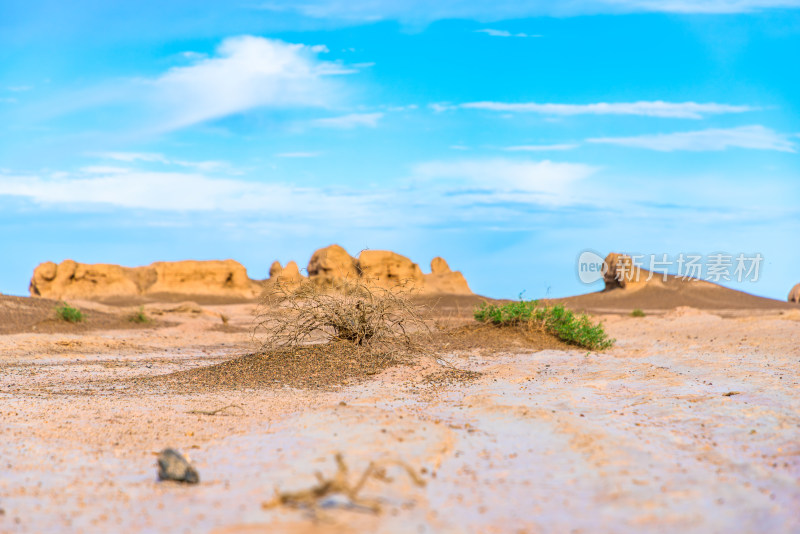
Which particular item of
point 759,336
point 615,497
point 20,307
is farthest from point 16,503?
point 20,307

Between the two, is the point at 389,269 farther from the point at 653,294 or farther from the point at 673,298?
the point at 673,298

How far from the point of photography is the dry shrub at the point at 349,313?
12234mm

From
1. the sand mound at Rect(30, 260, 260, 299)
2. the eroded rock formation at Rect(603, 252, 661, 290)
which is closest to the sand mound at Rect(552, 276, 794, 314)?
the eroded rock formation at Rect(603, 252, 661, 290)

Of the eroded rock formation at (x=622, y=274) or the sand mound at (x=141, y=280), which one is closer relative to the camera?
the eroded rock formation at (x=622, y=274)

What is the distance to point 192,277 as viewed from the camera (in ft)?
202

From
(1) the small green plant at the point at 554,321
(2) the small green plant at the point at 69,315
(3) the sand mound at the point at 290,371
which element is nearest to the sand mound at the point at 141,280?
(2) the small green plant at the point at 69,315

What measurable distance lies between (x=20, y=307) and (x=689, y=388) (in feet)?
89.9

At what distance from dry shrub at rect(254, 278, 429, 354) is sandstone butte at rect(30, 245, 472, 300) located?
40.9m

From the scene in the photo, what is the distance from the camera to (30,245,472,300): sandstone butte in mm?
55906

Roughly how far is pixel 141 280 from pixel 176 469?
61403mm

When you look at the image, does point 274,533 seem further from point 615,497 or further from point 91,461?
point 91,461

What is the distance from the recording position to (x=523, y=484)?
4.70m

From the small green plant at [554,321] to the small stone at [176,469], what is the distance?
12.5m

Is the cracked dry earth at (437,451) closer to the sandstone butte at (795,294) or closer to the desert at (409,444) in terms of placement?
the desert at (409,444)
